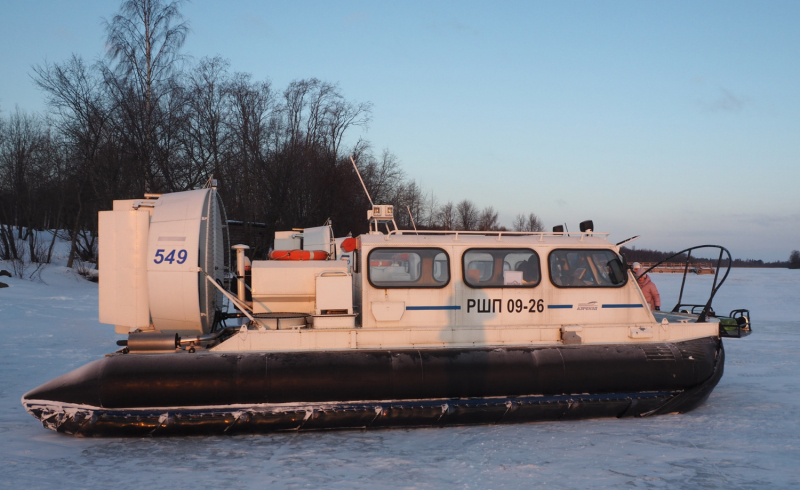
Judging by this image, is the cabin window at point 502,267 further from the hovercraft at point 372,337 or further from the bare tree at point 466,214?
the bare tree at point 466,214

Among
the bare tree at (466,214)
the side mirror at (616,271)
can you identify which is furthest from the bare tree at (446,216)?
the side mirror at (616,271)

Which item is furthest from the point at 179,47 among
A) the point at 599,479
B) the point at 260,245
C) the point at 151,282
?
the point at 599,479

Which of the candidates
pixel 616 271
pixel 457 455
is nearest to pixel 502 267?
pixel 616 271

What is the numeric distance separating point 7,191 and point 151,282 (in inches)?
1080

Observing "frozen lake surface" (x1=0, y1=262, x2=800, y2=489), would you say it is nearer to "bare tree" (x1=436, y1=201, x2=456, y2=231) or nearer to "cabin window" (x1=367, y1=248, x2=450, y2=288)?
"cabin window" (x1=367, y1=248, x2=450, y2=288)

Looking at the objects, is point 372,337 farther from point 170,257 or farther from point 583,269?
point 583,269

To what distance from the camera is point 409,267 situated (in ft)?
21.1

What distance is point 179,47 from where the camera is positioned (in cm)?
1975

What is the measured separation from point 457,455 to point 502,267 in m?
2.21

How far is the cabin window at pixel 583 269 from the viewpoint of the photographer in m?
6.61

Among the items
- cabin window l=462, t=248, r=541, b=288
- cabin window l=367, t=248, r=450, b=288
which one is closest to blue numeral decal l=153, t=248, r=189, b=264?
cabin window l=367, t=248, r=450, b=288

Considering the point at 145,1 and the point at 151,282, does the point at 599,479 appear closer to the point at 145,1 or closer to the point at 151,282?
the point at 151,282

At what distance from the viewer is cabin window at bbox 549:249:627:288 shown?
6613 millimetres

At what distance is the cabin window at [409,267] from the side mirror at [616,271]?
190 cm
